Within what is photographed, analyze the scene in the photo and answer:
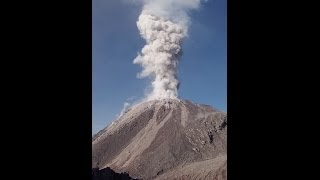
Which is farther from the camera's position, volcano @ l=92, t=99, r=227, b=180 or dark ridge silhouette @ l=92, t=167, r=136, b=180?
volcano @ l=92, t=99, r=227, b=180

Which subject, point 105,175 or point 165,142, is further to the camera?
point 165,142

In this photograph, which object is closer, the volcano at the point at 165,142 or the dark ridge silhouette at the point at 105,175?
the dark ridge silhouette at the point at 105,175

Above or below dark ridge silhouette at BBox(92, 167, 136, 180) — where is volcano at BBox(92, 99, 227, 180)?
above

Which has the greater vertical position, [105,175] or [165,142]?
[165,142]

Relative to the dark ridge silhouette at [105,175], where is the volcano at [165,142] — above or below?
above
